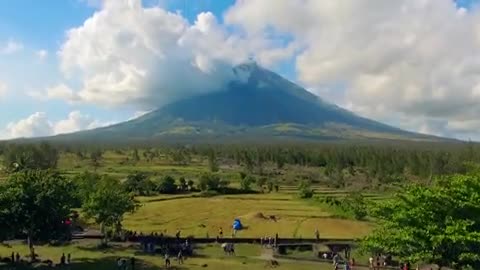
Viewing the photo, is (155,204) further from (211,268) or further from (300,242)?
(211,268)

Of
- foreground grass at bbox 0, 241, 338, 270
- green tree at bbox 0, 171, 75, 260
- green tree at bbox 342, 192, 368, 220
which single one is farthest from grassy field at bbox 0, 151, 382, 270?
green tree at bbox 0, 171, 75, 260

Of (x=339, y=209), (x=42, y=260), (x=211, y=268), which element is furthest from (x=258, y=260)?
(x=339, y=209)

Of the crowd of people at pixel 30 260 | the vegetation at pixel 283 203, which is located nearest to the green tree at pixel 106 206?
the vegetation at pixel 283 203

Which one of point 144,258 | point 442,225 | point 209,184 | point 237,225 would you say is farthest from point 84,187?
point 442,225

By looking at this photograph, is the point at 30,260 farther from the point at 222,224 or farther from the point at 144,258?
the point at 222,224

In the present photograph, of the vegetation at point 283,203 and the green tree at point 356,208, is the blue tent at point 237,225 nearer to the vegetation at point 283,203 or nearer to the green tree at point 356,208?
the vegetation at point 283,203

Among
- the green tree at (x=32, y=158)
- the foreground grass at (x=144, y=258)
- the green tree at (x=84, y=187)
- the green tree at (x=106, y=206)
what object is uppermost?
the green tree at (x=32, y=158)
